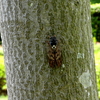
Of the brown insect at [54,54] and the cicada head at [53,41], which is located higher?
the cicada head at [53,41]

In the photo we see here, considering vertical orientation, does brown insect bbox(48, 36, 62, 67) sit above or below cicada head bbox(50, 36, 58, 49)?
below

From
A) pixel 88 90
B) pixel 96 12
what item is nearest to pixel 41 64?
pixel 88 90

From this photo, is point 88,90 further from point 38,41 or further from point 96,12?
point 96,12
